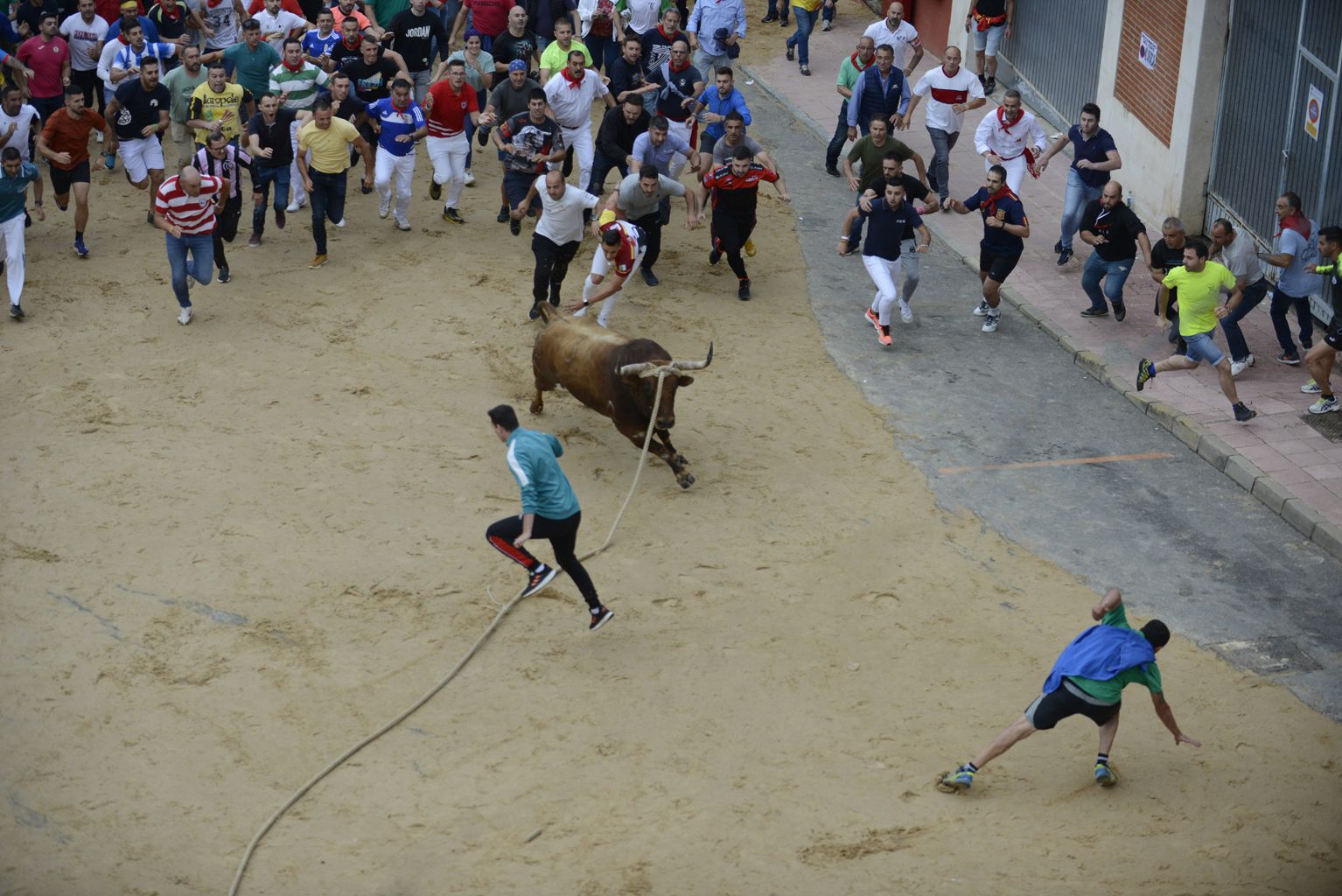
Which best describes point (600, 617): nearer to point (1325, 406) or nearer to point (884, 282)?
point (884, 282)

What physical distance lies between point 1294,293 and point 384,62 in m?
10.1

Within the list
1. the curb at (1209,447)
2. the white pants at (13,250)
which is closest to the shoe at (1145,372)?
the curb at (1209,447)

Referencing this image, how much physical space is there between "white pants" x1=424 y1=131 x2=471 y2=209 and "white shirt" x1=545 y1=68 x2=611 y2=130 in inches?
42.5

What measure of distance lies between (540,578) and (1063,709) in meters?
3.59

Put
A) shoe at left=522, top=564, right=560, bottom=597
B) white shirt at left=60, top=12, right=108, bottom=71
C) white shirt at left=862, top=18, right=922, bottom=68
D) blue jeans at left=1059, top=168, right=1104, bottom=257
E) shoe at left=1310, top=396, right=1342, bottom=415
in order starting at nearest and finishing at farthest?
shoe at left=522, top=564, right=560, bottom=597, shoe at left=1310, top=396, right=1342, bottom=415, blue jeans at left=1059, top=168, right=1104, bottom=257, white shirt at left=60, top=12, right=108, bottom=71, white shirt at left=862, top=18, right=922, bottom=68

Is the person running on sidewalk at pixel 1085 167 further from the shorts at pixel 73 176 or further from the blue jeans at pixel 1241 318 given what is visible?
the shorts at pixel 73 176

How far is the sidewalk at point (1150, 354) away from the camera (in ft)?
42.5

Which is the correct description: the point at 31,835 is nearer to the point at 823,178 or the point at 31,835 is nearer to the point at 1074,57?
the point at 823,178

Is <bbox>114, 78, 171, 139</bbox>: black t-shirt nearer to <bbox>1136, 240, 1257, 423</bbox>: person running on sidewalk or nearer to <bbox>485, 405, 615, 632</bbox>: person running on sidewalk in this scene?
<bbox>485, 405, 615, 632</bbox>: person running on sidewalk

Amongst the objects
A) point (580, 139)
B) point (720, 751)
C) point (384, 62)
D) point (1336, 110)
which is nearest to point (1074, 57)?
point (1336, 110)

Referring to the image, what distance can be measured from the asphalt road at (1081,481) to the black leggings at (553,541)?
3.55 m

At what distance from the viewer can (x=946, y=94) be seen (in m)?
18.3

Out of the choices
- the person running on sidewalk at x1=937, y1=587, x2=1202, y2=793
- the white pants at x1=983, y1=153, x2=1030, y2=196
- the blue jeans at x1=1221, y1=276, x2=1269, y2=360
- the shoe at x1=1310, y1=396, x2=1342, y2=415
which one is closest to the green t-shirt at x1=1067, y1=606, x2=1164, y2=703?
the person running on sidewalk at x1=937, y1=587, x2=1202, y2=793

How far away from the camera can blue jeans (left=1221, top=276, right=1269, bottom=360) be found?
48.1 feet
